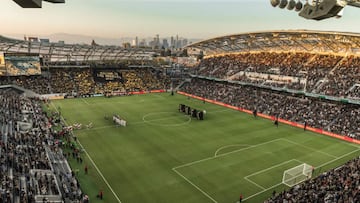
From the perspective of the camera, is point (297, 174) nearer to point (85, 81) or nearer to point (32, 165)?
point (32, 165)

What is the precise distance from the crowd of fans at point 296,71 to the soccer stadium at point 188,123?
0.28 m

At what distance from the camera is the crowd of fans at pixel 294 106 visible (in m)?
38.0

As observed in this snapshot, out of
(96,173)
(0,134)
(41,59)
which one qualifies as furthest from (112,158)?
(41,59)

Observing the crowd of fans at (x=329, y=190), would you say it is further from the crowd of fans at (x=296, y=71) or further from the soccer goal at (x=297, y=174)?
the crowd of fans at (x=296, y=71)

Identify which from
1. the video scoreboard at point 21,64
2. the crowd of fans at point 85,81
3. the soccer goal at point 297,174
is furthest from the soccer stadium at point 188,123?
the crowd of fans at point 85,81

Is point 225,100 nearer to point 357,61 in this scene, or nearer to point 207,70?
point 207,70

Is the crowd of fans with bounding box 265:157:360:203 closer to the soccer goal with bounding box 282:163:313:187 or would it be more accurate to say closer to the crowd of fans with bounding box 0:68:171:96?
the soccer goal with bounding box 282:163:313:187

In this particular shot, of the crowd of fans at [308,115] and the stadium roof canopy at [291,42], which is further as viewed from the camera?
the stadium roof canopy at [291,42]

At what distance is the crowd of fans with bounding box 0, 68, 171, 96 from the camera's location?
58.1 meters

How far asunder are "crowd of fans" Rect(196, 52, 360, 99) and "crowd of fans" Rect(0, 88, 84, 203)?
39.8 meters

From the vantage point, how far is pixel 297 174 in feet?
79.6

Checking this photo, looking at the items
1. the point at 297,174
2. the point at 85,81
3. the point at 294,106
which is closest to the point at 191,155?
the point at 297,174

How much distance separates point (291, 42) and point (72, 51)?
47334 millimetres

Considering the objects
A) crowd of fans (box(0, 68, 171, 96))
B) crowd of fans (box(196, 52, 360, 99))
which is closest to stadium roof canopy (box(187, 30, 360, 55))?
crowd of fans (box(196, 52, 360, 99))
